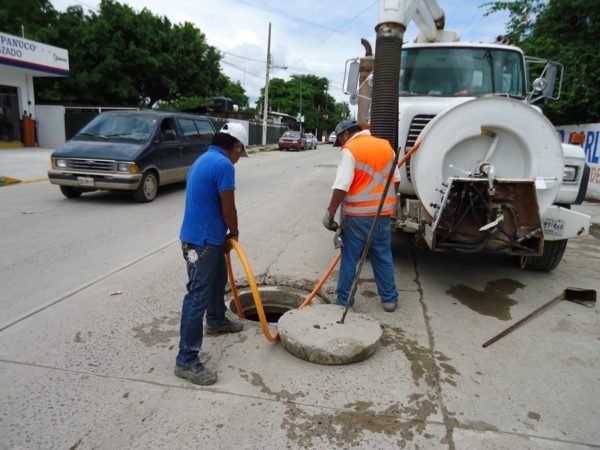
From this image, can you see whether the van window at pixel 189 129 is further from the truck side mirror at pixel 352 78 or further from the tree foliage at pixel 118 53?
the tree foliage at pixel 118 53

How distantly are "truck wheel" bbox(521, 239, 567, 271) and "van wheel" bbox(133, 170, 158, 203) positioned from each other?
7.29 m

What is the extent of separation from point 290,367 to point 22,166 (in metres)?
14.4

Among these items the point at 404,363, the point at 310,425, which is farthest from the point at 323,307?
the point at 310,425

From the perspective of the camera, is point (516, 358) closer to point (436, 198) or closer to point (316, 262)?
point (436, 198)

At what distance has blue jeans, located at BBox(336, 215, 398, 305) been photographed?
4.04 m

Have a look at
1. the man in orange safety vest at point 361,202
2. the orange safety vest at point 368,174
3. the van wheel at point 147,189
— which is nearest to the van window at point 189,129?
the van wheel at point 147,189

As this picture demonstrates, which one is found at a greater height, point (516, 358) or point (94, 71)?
point (94, 71)

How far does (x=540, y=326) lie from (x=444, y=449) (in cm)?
217

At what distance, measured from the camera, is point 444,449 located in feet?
7.86

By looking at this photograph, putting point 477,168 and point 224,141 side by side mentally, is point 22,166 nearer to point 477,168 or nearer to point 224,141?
point 224,141

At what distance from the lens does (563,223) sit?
452 centimetres

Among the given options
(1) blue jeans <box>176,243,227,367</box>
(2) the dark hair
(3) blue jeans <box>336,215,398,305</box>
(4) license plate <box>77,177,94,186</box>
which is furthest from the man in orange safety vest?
(4) license plate <box>77,177,94,186</box>

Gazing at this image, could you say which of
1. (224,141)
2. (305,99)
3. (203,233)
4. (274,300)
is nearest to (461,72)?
(274,300)

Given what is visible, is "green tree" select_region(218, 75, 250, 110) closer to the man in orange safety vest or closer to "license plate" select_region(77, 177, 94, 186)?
"license plate" select_region(77, 177, 94, 186)
